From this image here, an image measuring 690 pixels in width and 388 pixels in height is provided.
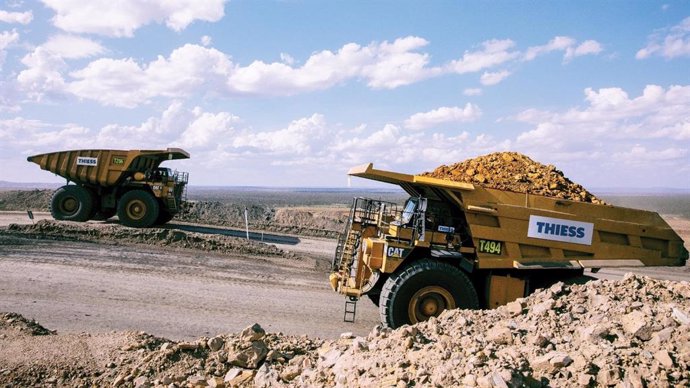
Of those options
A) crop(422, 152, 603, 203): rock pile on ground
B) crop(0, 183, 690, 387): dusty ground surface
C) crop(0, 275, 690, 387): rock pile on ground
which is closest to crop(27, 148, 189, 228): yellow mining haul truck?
crop(0, 183, 690, 387): dusty ground surface

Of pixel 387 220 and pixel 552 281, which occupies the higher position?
pixel 387 220

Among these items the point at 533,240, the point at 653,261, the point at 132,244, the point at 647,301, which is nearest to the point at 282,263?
the point at 132,244

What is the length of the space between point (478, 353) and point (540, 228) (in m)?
4.10

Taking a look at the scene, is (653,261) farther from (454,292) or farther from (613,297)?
(454,292)

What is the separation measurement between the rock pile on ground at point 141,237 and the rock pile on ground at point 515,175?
8094 millimetres

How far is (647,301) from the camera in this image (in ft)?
21.0

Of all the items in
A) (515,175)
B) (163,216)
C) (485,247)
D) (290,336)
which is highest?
(515,175)

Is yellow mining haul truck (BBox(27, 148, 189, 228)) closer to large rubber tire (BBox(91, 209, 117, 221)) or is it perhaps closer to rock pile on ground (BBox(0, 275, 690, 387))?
large rubber tire (BBox(91, 209, 117, 221))

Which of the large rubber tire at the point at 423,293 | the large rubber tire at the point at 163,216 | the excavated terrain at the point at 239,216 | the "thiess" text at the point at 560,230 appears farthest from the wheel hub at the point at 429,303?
the excavated terrain at the point at 239,216

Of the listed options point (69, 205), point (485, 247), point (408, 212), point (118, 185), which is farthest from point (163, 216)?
point (485, 247)

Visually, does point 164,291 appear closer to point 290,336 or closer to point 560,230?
point 290,336

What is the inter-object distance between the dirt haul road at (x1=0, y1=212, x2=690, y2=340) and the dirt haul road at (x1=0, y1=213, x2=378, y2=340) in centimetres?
2

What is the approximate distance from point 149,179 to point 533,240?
1484 cm

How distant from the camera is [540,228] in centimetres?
826
